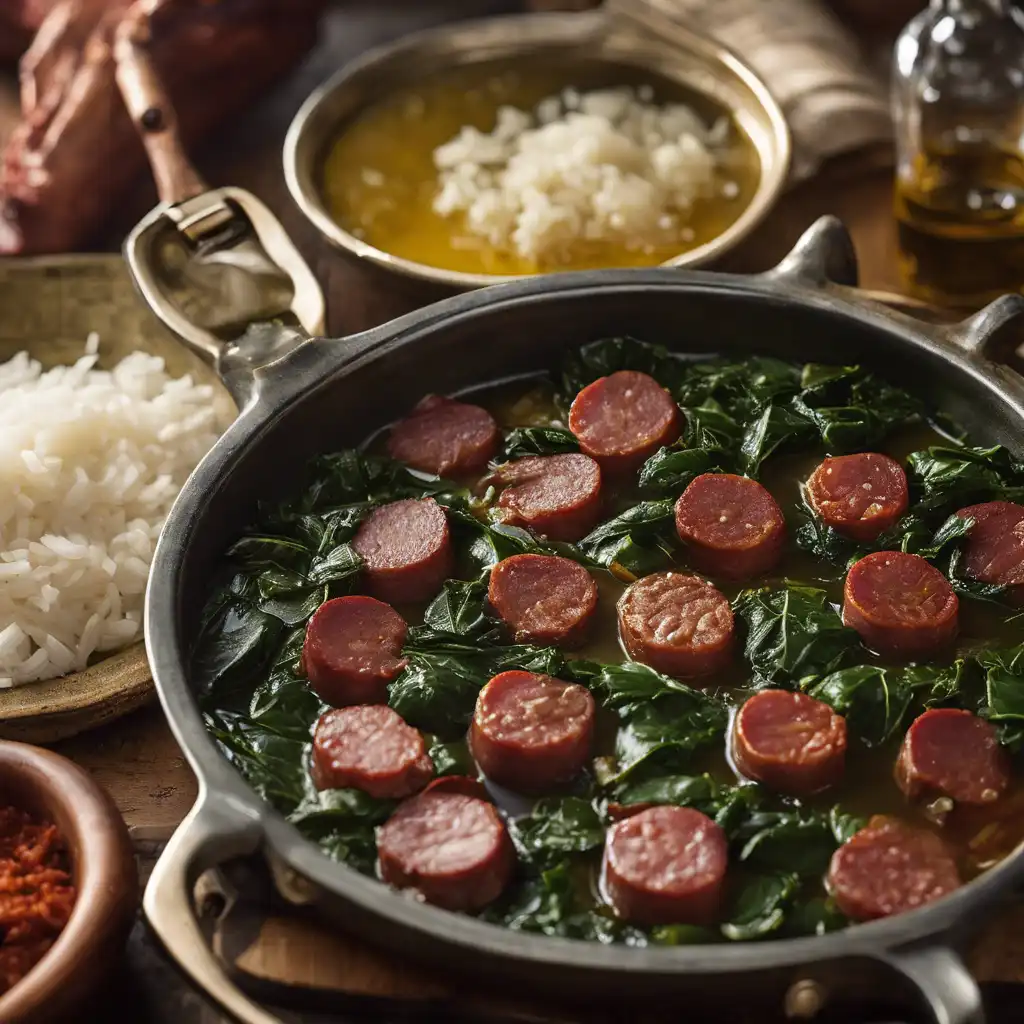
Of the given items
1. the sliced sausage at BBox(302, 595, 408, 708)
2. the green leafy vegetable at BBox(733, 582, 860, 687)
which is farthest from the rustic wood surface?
the green leafy vegetable at BBox(733, 582, 860, 687)

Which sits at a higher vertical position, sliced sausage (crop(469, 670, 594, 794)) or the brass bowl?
the brass bowl

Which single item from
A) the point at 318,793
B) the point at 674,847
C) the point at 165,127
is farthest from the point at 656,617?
the point at 165,127

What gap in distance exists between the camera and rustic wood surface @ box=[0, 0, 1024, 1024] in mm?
2820

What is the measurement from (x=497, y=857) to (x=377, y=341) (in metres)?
1.55

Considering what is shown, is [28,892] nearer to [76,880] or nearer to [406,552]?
[76,880]

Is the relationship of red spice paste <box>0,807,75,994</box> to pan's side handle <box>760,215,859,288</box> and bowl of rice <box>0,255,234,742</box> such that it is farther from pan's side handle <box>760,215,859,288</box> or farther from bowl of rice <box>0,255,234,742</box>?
pan's side handle <box>760,215,859,288</box>

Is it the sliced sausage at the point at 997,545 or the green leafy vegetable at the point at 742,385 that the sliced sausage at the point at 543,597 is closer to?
the green leafy vegetable at the point at 742,385

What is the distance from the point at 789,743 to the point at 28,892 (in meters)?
1.69

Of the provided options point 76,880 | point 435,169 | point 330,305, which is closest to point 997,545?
point 76,880

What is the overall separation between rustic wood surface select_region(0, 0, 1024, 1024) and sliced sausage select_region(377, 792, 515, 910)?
0.19 meters

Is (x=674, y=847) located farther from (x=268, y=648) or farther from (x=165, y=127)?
(x=165, y=127)

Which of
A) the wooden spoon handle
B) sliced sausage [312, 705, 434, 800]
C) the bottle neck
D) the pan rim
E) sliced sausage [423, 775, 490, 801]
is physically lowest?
sliced sausage [423, 775, 490, 801]

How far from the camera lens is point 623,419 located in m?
→ 3.82

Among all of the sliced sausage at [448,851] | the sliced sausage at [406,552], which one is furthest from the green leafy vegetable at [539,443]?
the sliced sausage at [448,851]
